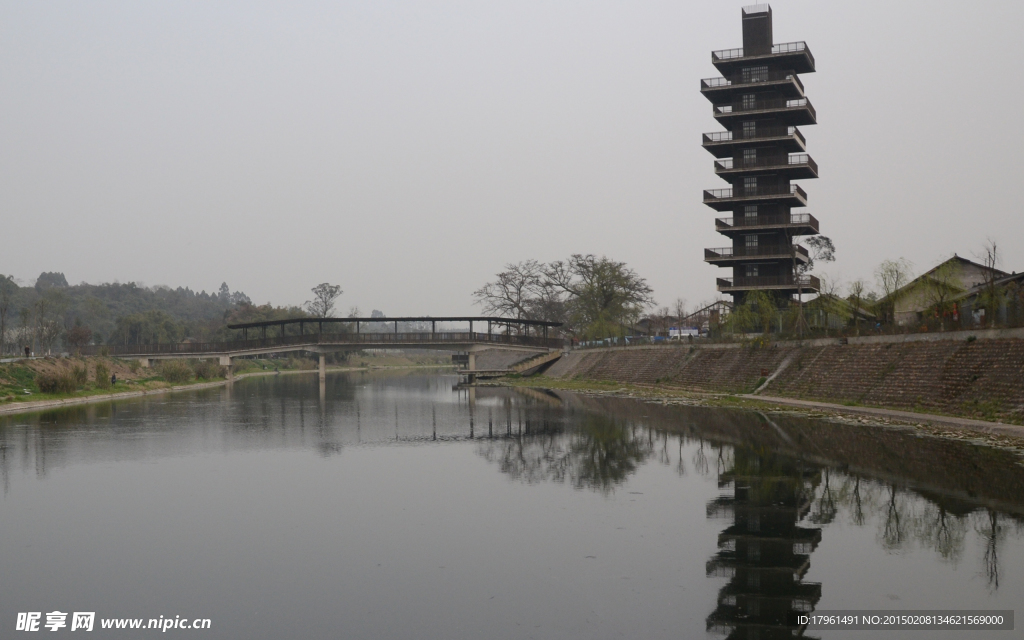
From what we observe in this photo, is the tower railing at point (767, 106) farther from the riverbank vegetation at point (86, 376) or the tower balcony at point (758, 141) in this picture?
the riverbank vegetation at point (86, 376)

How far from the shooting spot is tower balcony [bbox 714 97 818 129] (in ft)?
244

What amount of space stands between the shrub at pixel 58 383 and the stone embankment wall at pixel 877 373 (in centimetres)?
4699

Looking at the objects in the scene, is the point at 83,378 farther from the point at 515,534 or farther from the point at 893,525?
the point at 893,525

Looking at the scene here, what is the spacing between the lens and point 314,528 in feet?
55.9

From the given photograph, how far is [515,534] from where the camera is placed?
16.5 m

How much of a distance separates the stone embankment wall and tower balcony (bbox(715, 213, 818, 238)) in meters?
14.4

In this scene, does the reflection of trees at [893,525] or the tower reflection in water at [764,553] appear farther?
the reflection of trees at [893,525]

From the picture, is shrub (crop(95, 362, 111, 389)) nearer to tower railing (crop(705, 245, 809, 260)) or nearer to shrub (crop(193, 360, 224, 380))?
shrub (crop(193, 360, 224, 380))

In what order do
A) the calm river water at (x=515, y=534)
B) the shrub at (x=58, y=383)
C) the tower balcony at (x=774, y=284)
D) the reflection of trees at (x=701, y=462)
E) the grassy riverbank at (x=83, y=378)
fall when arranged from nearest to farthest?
the calm river water at (x=515, y=534) → the reflection of trees at (x=701, y=462) → the grassy riverbank at (x=83, y=378) → the shrub at (x=58, y=383) → the tower balcony at (x=774, y=284)

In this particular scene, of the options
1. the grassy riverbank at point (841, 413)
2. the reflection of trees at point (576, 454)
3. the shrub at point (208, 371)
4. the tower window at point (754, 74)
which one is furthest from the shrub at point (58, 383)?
the tower window at point (754, 74)

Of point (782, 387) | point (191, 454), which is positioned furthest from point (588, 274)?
point (191, 454)

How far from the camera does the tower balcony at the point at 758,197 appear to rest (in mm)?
75062

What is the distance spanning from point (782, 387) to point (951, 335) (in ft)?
41.0

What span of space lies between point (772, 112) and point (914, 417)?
161 ft
